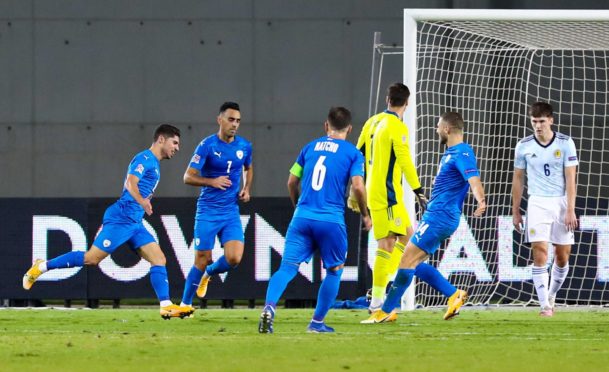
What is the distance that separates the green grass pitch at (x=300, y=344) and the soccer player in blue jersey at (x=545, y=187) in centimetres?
71

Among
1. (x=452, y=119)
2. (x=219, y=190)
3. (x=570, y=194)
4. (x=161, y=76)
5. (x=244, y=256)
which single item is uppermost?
(x=161, y=76)

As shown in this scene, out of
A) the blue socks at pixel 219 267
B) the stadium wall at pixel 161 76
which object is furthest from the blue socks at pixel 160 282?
the stadium wall at pixel 161 76

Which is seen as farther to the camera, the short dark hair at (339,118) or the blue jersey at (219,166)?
the blue jersey at (219,166)

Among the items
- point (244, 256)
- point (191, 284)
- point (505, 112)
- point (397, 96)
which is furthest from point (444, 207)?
point (505, 112)

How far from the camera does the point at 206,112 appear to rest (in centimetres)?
1770

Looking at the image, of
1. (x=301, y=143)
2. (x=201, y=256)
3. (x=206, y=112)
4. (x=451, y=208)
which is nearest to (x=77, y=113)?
(x=206, y=112)

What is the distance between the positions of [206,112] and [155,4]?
156 cm

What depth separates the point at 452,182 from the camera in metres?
11.7

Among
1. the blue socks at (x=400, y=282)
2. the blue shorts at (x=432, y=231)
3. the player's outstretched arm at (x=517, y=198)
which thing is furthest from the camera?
the player's outstretched arm at (x=517, y=198)

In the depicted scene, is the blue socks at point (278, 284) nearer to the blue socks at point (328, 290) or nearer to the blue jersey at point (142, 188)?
the blue socks at point (328, 290)

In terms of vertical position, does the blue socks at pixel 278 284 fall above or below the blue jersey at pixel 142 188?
below

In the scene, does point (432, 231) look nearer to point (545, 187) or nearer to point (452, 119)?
point (452, 119)

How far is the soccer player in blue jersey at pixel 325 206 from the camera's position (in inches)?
397

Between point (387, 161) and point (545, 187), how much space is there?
5.86 feet
